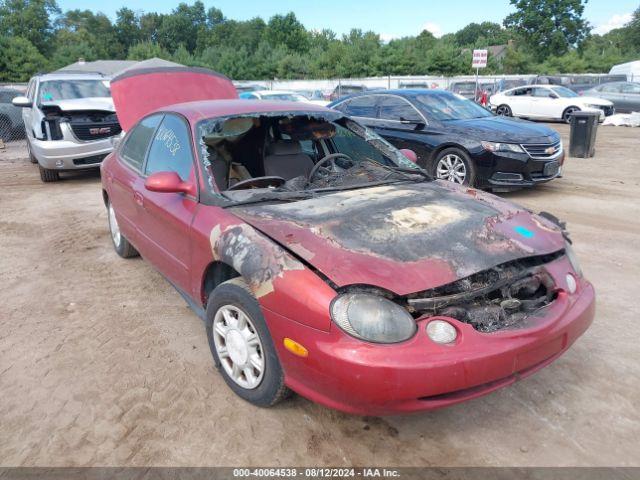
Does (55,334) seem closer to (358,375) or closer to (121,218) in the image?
(121,218)

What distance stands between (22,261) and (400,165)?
12.8ft

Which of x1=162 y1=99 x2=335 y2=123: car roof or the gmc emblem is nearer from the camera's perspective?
x1=162 y1=99 x2=335 y2=123: car roof

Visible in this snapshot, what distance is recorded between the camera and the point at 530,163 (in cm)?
709

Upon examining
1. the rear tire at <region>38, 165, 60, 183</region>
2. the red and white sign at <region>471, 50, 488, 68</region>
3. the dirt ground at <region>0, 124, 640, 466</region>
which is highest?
the red and white sign at <region>471, 50, 488, 68</region>

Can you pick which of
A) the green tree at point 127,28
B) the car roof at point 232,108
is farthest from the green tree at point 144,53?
the car roof at point 232,108

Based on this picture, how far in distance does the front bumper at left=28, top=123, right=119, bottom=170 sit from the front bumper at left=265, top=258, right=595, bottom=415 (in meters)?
7.57

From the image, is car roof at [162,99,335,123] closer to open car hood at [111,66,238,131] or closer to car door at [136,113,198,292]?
car door at [136,113,198,292]

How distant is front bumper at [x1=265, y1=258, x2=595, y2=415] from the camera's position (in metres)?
2.08

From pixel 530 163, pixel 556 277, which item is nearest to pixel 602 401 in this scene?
pixel 556 277

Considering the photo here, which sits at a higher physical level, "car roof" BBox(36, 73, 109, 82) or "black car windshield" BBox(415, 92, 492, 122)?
"car roof" BBox(36, 73, 109, 82)

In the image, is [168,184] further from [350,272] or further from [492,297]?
[492,297]

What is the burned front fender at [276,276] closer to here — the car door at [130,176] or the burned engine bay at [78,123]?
the car door at [130,176]

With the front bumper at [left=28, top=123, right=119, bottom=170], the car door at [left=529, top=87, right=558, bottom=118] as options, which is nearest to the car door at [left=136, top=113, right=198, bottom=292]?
the front bumper at [left=28, top=123, right=119, bottom=170]

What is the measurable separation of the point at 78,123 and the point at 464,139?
6.37 m
